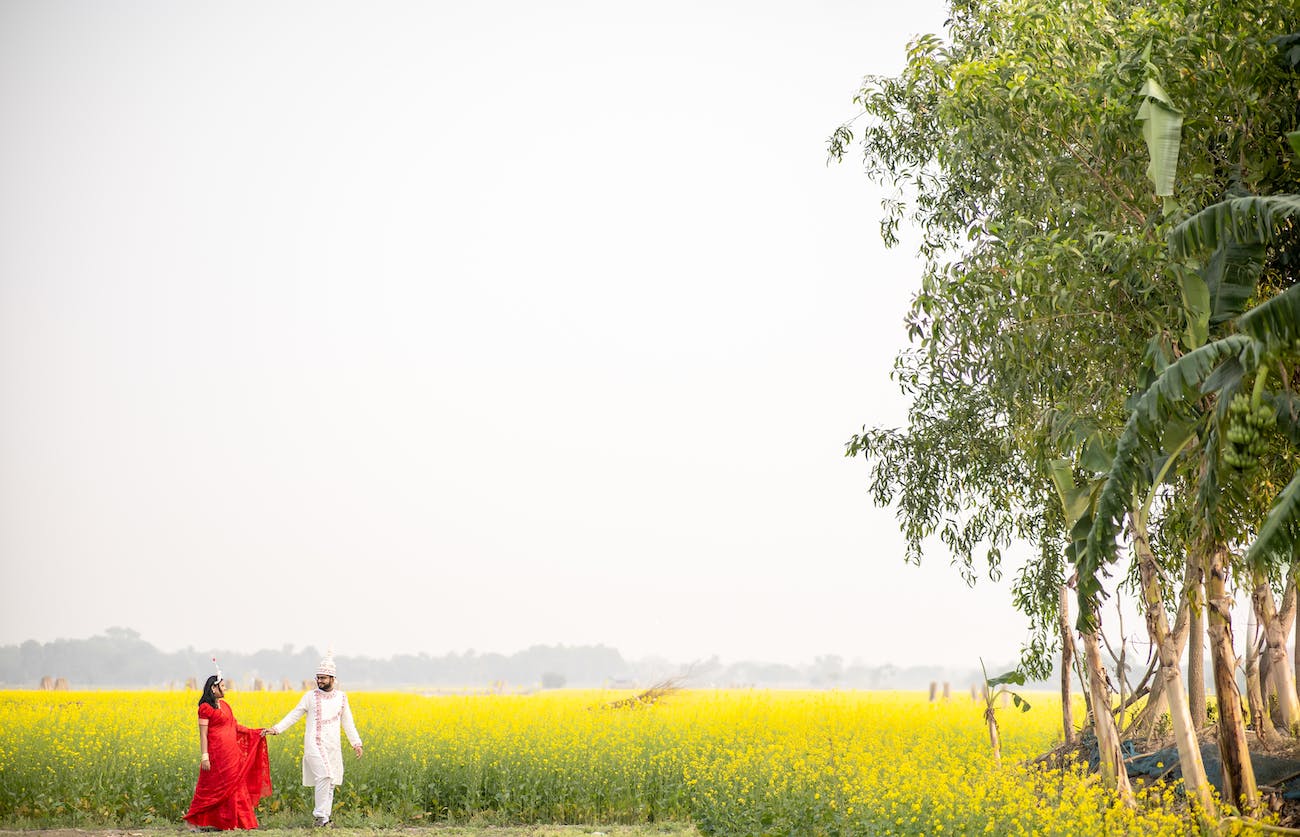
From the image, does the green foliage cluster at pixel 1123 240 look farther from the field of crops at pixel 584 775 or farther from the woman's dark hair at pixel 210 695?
the woman's dark hair at pixel 210 695

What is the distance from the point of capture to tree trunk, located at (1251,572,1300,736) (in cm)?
1180

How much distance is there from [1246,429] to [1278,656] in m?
6.77

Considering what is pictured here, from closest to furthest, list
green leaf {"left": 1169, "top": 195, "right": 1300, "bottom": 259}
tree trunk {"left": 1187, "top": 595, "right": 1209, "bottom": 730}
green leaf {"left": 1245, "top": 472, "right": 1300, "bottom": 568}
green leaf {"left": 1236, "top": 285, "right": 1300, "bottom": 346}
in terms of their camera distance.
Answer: green leaf {"left": 1236, "top": 285, "right": 1300, "bottom": 346}, green leaf {"left": 1245, "top": 472, "right": 1300, "bottom": 568}, green leaf {"left": 1169, "top": 195, "right": 1300, "bottom": 259}, tree trunk {"left": 1187, "top": 595, "right": 1209, "bottom": 730}

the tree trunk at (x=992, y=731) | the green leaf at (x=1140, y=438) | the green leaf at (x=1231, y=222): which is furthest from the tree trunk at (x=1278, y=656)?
the green leaf at (x=1231, y=222)

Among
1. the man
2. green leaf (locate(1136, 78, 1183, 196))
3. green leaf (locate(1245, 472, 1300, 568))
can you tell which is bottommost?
the man

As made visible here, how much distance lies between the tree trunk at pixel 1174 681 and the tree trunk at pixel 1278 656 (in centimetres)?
325

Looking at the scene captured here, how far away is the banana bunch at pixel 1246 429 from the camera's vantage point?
6488mm

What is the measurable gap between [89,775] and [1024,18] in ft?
38.1

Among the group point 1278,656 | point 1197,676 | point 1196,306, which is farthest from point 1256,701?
point 1196,306

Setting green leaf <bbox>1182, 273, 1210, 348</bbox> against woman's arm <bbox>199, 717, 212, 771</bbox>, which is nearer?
green leaf <bbox>1182, 273, 1210, 348</bbox>

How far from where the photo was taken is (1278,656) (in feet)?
39.0

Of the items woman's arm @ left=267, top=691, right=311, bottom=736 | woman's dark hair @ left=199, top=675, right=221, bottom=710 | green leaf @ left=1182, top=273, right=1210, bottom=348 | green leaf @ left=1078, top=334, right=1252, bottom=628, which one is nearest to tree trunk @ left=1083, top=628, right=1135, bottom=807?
green leaf @ left=1078, top=334, right=1252, bottom=628

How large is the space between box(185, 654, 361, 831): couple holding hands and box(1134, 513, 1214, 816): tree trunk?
7.37 meters

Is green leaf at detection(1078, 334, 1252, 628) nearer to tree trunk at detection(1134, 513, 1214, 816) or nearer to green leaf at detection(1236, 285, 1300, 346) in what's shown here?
green leaf at detection(1236, 285, 1300, 346)
